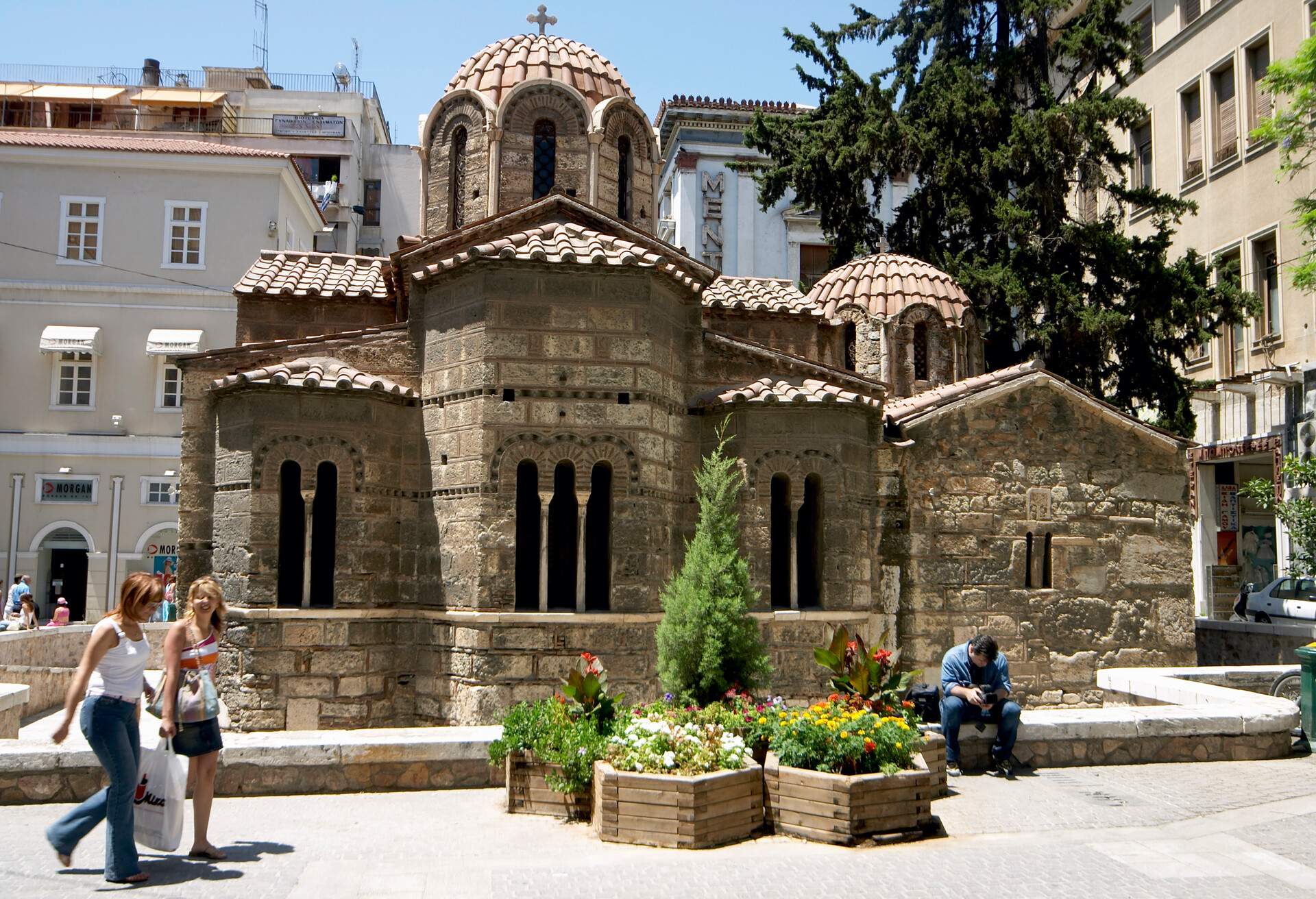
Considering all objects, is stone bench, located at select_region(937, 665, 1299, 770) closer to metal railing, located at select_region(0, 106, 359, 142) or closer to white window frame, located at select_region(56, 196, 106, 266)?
white window frame, located at select_region(56, 196, 106, 266)

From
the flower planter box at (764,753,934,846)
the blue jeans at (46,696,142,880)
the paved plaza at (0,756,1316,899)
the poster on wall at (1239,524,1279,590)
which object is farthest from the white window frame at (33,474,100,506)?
the poster on wall at (1239,524,1279,590)

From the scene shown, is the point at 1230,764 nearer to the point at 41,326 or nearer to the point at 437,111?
the point at 437,111

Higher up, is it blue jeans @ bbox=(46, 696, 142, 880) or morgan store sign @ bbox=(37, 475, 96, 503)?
morgan store sign @ bbox=(37, 475, 96, 503)

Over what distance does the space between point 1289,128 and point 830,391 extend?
27.4 feet

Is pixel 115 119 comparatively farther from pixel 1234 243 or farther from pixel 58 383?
pixel 1234 243

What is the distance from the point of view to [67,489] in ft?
80.6

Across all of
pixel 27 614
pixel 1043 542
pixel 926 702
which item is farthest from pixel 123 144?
pixel 926 702

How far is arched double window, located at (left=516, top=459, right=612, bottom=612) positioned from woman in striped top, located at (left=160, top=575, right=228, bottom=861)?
542 cm

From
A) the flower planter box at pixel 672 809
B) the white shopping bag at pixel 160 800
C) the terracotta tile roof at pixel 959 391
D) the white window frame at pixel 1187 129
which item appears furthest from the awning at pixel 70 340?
the white window frame at pixel 1187 129

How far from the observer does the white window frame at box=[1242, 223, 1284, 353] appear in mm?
21078

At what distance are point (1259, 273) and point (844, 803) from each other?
18.8m

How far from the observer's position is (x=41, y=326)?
25.0 meters

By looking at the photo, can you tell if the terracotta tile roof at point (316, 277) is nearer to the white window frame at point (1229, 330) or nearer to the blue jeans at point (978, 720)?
the blue jeans at point (978, 720)

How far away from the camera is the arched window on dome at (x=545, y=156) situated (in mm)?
14750
